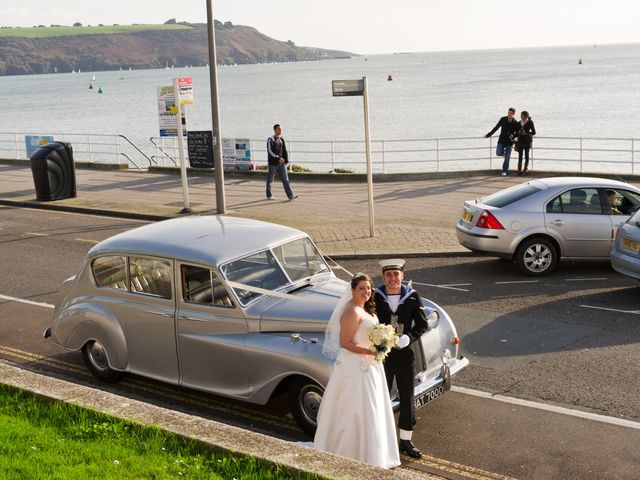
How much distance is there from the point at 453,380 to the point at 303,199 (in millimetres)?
12668

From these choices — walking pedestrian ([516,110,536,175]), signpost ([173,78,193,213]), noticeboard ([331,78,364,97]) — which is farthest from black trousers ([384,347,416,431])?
walking pedestrian ([516,110,536,175])

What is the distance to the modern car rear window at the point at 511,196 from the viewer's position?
45.5 ft

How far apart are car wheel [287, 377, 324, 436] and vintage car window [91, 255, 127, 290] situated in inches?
95.1

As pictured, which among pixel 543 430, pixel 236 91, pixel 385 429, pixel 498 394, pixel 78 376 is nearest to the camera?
pixel 385 429

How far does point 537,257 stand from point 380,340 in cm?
739

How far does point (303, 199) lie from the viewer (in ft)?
70.6

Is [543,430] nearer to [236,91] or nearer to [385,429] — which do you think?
[385,429]

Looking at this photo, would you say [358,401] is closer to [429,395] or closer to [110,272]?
[429,395]

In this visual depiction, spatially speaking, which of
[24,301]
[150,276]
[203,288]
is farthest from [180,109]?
[203,288]

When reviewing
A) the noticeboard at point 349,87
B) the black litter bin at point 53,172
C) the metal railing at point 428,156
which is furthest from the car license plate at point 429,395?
the metal railing at point 428,156

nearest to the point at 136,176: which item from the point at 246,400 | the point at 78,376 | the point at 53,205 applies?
the point at 53,205

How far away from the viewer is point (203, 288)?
28.3 feet

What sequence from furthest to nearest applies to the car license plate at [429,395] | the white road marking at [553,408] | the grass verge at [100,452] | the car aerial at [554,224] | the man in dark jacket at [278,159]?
the man in dark jacket at [278,159], the car aerial at [554,224], the white road marking at [553,408], the car license plate at [429,395], the grass verge at [100,452]

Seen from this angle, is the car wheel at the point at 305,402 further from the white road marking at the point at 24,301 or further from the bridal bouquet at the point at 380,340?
the white road marking at the point at 24,301
